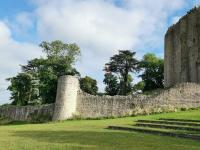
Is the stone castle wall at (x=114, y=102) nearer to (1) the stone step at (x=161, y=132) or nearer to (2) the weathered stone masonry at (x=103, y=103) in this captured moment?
(2) the weathered stone masonry at (x=103, y=103)

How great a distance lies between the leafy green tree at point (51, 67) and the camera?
158 ft

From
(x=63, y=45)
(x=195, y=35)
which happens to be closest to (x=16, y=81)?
(x=63, y=45)

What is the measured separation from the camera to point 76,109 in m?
35.5

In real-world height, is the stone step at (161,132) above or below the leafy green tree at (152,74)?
below

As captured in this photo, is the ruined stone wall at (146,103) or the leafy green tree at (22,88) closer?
the ruined stone wall at (146,103)

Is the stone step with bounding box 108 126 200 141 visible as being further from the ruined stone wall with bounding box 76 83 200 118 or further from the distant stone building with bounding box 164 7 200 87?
the distant stone building with bounding box 164 7 200 87

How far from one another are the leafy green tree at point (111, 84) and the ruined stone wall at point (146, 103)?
2230 cm

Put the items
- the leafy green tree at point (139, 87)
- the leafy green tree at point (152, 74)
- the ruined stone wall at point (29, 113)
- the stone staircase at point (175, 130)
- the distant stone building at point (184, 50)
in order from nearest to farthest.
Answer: the stone staircase at point (175, 130) → the ruined stone wall at point (29, 113) → the distant stone building at point (184, 50) → the leafy green tree at point (152, 74) → the leafy green tree at point (139, 87)

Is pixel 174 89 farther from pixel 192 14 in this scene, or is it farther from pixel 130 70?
pixel 130 70

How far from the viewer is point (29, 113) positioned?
3862cm

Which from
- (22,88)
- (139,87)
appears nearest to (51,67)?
(22,88)

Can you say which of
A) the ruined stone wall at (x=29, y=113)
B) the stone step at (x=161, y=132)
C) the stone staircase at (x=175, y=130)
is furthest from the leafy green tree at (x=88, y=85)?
the stone step at (x=161, y=132)

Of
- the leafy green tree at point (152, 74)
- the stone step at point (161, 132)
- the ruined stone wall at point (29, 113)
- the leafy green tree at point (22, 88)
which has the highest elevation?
the leafy green tree at point (152, 74)

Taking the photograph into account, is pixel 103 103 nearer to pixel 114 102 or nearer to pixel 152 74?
pixel 114 102
